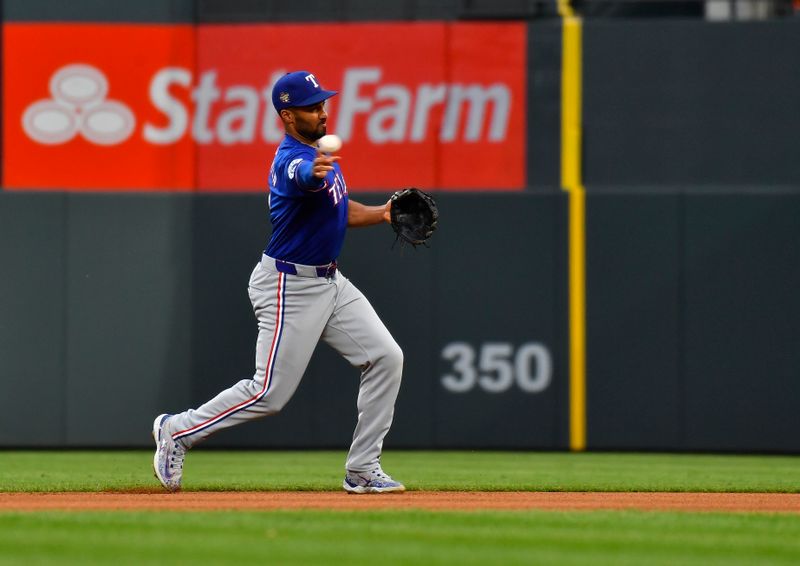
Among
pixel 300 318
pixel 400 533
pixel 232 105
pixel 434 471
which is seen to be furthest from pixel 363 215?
pixel 232 105

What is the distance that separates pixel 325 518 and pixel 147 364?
6.24 m

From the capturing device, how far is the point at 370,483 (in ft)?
24.1

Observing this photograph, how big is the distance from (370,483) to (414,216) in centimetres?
133

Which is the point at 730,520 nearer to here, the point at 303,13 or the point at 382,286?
the point at 382,286

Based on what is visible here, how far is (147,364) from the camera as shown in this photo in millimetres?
12156

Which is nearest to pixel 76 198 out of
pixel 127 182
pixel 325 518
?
pixel 127 182

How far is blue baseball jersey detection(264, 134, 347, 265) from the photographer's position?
23.2 ft

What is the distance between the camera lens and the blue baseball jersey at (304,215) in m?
7.07

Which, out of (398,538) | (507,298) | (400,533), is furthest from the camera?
(507,298)

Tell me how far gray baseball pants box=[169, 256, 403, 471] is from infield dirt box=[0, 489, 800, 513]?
31 cm

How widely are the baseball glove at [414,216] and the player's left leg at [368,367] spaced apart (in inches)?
16.7

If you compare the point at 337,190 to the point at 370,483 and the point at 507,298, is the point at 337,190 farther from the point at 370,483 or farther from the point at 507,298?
the point at 507,298

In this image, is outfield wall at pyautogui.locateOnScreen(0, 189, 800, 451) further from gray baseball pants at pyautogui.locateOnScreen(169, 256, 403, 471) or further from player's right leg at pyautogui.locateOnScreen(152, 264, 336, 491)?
player's right leg at pyautogui.locateOnScreen(152, 264, 336, 491)

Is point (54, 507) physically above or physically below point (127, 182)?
below
